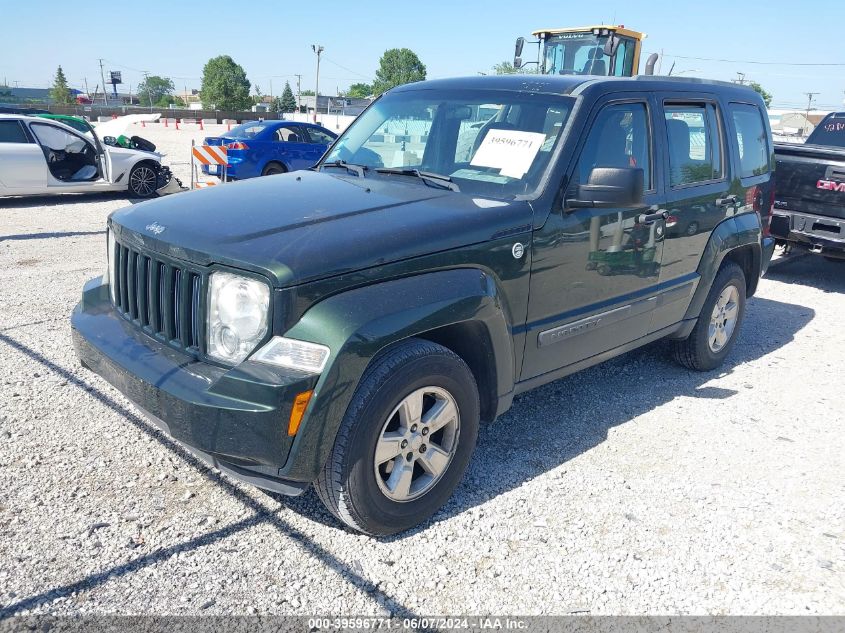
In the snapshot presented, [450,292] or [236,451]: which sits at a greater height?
[450,292]

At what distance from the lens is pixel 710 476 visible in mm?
3785

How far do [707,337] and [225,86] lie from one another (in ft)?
333

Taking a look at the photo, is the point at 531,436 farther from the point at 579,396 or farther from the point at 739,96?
the point at 739,96

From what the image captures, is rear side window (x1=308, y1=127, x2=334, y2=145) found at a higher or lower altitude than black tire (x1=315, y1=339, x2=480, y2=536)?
higher

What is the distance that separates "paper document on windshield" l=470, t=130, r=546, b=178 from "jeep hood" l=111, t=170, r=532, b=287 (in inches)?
11.4

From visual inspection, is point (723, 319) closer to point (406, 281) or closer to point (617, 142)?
point (617, 142)

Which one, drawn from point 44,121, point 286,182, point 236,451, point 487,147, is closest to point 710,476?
point 487,147

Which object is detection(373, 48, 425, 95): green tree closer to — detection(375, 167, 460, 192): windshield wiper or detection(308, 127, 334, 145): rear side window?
detection(308, 127, 334, 145): rear side window

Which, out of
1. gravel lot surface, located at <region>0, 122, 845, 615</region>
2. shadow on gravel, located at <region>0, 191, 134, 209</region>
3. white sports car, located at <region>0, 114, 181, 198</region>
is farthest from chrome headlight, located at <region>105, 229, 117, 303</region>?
shadow on gravel, located at <region>0, 191, 134, 209</region>

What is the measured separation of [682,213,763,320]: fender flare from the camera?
4773mm

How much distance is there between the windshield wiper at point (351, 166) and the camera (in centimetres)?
403

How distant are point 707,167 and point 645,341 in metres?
1.27

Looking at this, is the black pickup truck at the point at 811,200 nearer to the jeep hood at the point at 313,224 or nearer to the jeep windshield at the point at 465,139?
the jeep windshield at the point at 465,139

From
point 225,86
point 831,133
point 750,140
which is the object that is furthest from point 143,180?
point 225,86
